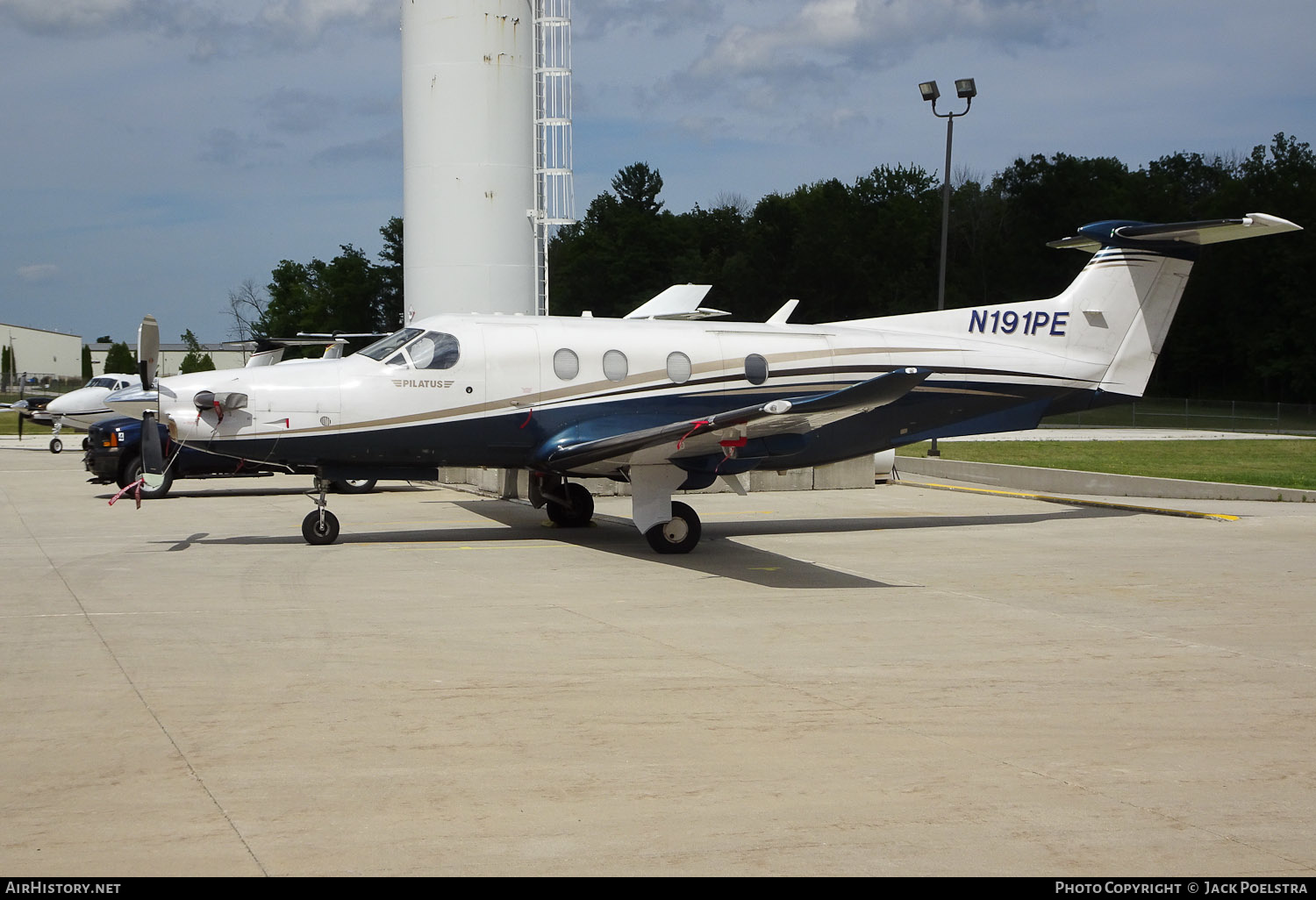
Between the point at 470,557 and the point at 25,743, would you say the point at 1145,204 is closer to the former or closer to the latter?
the point at 470,557

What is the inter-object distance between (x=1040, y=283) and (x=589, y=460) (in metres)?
67.1

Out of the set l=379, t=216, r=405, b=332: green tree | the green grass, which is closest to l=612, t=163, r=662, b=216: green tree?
l=379, t=216, r=405, b=332: green tree

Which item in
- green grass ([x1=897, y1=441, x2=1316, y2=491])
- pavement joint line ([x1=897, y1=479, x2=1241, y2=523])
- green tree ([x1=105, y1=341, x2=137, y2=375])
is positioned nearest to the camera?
pavement joint line ([x1=897, y1=479, x2=1241, y2=523])

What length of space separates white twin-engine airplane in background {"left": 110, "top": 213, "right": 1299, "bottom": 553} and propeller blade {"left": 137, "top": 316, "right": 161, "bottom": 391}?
3 centimetres

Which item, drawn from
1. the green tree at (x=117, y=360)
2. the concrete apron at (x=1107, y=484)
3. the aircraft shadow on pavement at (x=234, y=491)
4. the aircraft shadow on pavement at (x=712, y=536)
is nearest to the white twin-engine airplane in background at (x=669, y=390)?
the aircraft shadow on pavement at (x=712, y=536)

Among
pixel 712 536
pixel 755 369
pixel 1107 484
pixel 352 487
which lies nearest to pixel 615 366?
pixel 755 369

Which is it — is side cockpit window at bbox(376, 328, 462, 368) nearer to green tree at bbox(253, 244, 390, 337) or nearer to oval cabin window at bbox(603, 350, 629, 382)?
oval cabin window at bbox(603, 350, 629, 382)

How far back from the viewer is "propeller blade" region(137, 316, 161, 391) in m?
14.6

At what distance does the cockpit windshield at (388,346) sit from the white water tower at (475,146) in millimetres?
11817

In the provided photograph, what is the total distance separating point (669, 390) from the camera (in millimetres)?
15859

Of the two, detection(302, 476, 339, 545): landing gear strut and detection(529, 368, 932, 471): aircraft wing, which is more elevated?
detection(529, 368, 932, 471): aircraft wing

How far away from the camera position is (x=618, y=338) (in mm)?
15719

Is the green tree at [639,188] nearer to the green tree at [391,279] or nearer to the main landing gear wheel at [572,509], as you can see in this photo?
the green tree at [391,279]

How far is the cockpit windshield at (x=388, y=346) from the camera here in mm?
14938
